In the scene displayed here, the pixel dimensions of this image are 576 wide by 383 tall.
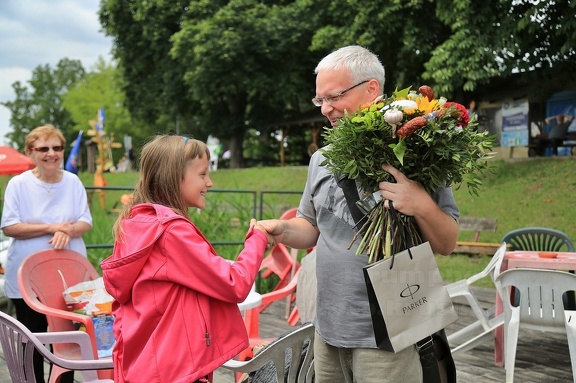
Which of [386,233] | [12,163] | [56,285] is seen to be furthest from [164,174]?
[12,163]

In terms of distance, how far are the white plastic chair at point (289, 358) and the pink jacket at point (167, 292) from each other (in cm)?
36

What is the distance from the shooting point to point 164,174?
86.3 inches

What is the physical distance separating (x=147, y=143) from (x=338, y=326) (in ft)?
3.11

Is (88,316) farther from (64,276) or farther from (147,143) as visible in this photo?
(147,143)

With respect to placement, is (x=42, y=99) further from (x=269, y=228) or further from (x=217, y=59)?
(x=269, y=228)

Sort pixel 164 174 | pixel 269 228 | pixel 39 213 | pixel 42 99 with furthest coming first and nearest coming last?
1. pixel 42 99
2. pixel 39 213
3. pixel 269 228
4. pixel 164 174

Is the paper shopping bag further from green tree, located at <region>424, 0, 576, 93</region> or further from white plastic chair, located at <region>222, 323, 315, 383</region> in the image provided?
green tree, located at <region>424, 0, 576, 93</region>

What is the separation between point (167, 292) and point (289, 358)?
0.71m

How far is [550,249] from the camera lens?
6.45m

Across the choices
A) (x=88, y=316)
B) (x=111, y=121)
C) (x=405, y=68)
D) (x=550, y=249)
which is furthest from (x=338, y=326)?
(x=111, y=121)

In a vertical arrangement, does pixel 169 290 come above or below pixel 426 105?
below

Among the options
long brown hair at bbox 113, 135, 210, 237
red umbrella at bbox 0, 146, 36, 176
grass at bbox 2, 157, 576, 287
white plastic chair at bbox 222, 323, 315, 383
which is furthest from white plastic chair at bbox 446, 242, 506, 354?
red umbrella at bbox 0, 146, 36, 176

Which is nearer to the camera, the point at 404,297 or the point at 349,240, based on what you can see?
the point at 404,297

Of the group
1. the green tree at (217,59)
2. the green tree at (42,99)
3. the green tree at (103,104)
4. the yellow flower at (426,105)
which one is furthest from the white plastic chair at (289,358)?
the green tree at (42,99)
